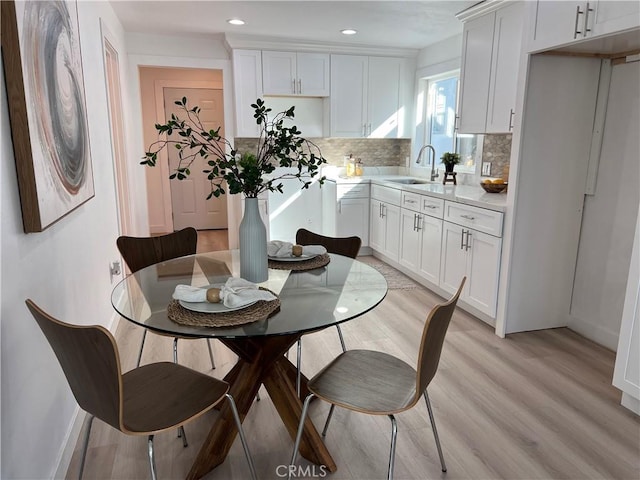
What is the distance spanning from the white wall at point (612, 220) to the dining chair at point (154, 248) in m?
2.49

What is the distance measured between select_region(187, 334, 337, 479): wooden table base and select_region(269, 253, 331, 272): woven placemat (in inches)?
15.7

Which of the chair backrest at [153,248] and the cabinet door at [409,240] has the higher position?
the chair backrest at [153,248]

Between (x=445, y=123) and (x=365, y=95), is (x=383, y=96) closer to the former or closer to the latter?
(x=365, y=95)

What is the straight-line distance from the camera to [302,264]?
209 centimetres

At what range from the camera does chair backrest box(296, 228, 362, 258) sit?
252cm

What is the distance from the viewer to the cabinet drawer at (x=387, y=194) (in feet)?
14.3

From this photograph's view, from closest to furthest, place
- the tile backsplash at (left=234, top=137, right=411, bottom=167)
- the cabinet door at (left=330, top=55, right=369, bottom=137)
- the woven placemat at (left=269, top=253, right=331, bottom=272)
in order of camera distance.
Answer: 1. the woven placemat at (left=269, top=253, right=331, bottom=272)
2. the cabinet door at (left=330, top=55, right=369, bottom=137)
3. the tile backsplash at (left=234, top=137, right=411, bottom=167)

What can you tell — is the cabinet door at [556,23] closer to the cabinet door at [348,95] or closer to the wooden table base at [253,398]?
the wooden table base at [253,398]

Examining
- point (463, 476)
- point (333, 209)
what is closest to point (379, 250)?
point (333, 209)

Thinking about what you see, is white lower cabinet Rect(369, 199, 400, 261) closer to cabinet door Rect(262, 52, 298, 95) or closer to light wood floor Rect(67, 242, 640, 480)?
cabinet door Rect(262, 52, 298, 95)

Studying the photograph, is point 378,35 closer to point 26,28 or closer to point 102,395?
point 26,28

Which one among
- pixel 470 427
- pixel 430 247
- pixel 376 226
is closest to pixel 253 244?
pixel 470 427

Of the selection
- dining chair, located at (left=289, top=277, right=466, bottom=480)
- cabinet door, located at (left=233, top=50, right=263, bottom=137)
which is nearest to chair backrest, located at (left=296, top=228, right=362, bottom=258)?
dining chair, located at (left=289, top=277, right=466, bottom=480)

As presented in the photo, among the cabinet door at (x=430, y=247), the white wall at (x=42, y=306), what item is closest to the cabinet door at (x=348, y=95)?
the cabinet door at (x=430, y=247)
